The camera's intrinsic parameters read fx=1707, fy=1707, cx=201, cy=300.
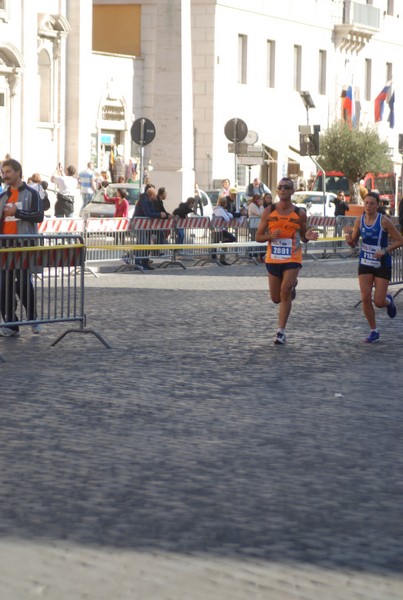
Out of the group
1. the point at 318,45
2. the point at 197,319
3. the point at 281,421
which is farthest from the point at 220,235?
the point at 318,45

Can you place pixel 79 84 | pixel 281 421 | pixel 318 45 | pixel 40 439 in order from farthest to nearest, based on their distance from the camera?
pixel 318 45 → pixel 79 84 → pixel 281 421 → pixel 40 439

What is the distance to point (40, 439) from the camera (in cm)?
983

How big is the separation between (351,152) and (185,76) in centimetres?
2806

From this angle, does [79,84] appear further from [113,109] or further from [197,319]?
[197,319]

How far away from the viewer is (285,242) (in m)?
16.6

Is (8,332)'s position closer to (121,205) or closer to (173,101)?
(121,205)

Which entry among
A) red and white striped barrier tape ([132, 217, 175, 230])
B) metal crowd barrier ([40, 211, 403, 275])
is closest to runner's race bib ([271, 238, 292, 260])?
metal crowd barrier ([40, 211, 403, 275])

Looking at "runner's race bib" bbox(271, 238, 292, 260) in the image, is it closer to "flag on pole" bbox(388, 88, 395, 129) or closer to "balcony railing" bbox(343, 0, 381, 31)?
"balcony railing" bbox(343, 0, 381, 31)

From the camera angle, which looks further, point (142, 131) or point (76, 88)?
point (76, 88)

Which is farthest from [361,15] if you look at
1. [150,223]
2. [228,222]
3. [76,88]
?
[150,223]

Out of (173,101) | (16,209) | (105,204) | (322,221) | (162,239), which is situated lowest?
(162,239)

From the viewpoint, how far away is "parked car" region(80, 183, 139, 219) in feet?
130

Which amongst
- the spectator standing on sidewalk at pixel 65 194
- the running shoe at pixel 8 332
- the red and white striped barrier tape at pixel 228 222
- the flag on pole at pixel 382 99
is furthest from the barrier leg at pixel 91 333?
the flag on pole at pixel 382 99

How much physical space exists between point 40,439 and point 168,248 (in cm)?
2198
